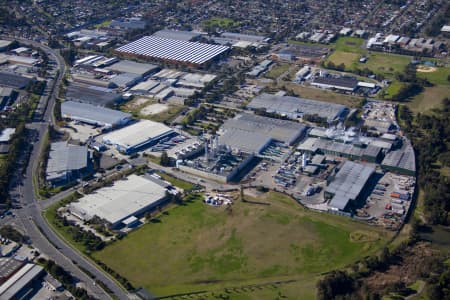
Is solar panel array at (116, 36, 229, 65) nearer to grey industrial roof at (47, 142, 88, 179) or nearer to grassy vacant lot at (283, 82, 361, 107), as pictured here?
grassy vacant lot at (283, 82, 361, 107)

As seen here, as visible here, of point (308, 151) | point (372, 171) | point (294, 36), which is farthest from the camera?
point (294, 36)

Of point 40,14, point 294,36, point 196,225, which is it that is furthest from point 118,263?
point 40,14

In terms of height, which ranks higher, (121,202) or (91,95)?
(91,95)

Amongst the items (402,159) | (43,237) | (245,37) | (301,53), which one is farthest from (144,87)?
(402,159)

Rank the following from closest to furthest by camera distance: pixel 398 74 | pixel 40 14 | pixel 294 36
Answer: pixel 398 74 → pixel 294 36 → pixel 40 14

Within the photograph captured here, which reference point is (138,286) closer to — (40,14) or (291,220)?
(291,220)

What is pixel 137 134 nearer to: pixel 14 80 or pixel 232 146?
pixel 232 146
